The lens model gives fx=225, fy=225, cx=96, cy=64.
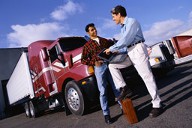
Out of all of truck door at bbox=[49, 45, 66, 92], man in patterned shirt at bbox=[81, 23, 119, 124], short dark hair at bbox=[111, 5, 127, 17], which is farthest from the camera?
truck door at bbox=[49, 45, 66, 92]

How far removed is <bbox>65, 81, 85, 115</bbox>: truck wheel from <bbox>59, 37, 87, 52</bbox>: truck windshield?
3.89 feet

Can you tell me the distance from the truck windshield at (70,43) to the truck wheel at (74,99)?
46.7 inches

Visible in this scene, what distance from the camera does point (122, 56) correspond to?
13.3 feet

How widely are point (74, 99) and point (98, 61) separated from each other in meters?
1.86

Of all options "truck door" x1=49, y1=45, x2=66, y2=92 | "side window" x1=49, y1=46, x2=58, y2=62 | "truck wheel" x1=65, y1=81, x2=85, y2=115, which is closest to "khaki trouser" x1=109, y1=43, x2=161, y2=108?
"truck wheel" x1=65, y1=81, x2=85, y2=115

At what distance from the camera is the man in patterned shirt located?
4.26m

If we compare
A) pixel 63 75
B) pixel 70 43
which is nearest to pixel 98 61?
pixel 63 75

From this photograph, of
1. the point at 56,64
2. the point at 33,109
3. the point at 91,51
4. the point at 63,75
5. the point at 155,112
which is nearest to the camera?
the point at 155,112

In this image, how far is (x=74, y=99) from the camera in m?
5.75

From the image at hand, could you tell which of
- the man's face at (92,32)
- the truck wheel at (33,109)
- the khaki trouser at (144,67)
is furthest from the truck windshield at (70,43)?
the truck wheel at (33,109)

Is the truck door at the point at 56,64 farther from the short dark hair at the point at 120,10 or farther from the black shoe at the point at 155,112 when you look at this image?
the black shoe at the point at 155,112

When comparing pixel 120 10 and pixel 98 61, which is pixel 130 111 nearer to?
pixel 98 61

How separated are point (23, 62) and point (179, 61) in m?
6.07

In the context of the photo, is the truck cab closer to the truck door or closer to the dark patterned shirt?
the truck door
